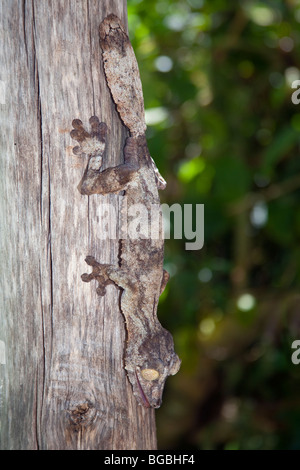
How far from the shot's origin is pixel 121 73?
9.71 feet

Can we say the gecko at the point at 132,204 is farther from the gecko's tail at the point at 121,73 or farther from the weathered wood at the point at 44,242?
the weathered wood at the point at 44,242

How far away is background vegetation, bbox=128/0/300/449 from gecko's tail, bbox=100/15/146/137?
4.39 feet

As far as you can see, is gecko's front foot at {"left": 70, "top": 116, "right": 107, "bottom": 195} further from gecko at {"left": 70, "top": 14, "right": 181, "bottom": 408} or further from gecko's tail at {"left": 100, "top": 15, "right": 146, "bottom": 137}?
gecko's tail at {"left": 100, "top": 15, "right": 146, "bottom": 137}

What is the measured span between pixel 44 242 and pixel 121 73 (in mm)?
987

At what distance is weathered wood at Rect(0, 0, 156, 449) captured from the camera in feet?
8.61

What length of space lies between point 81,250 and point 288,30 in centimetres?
393

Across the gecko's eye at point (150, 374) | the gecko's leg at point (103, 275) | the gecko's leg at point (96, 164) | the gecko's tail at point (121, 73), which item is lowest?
the gecko's eye at point (150, 374)

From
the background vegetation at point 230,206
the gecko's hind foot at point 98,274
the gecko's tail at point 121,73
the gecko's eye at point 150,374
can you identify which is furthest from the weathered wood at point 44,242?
the background vegetation at point 230,206

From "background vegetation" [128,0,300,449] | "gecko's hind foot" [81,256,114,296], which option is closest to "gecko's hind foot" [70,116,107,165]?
"gecko's hind foot" [81,256,114,296]

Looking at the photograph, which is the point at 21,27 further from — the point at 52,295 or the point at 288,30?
the point at 288,30

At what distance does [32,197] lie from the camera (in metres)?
2.63

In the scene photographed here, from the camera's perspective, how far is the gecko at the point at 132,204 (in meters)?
2.74
